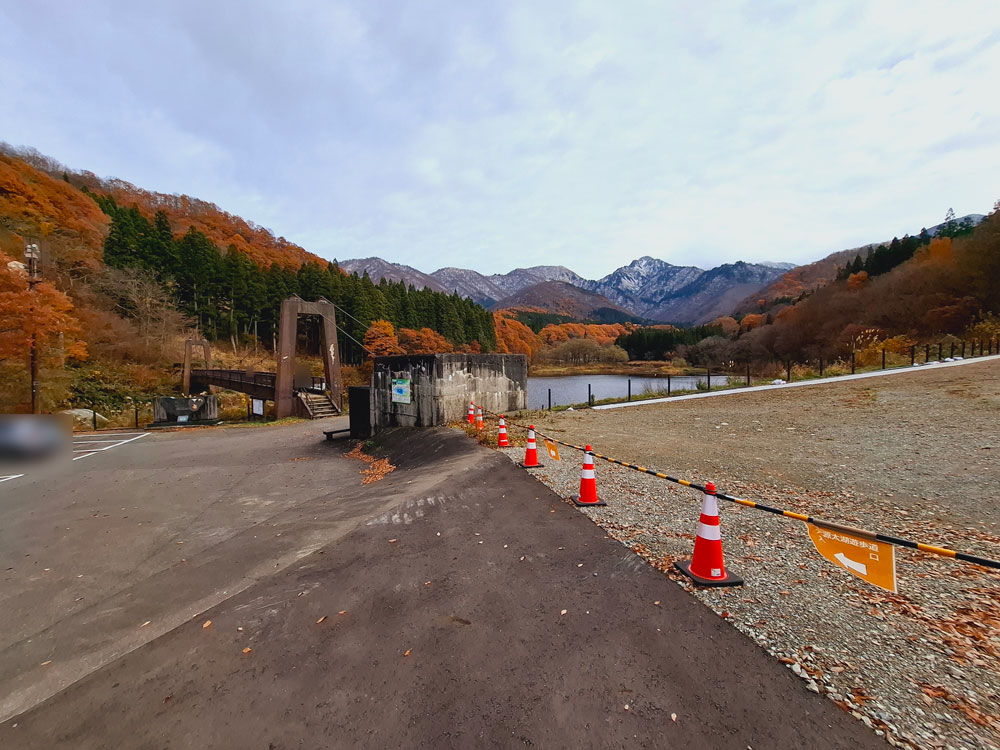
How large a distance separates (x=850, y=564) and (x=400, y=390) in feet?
39.6

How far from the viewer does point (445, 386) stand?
40.4 ft

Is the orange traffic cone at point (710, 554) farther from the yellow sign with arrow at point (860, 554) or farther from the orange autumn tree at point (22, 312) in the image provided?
the orange autumn tree at point (22, 312)

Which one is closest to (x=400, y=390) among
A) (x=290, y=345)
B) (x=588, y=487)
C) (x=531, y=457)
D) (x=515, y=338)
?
(x=531, y=457)

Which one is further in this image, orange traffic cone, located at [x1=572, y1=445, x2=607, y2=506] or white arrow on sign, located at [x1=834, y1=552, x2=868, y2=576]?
orange traffic cone, located at [x1=572, y1=445, x2=607, y2=506]

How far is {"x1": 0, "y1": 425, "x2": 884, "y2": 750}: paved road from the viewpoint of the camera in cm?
220

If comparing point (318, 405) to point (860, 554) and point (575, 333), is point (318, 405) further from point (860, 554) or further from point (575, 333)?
point (575, 333)

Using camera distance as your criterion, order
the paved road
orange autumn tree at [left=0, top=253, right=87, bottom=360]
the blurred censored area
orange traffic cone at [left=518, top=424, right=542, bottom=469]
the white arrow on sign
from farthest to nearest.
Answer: orange autumn tree at [left=0, top=253, right=87, bottom=360]
the blurred censored area
orange traffic cone at [left=518, top=424, right=542, bottom=469]
the white arrow on sign
the paved road

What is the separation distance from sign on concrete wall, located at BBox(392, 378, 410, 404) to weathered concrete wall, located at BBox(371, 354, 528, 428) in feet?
0.50

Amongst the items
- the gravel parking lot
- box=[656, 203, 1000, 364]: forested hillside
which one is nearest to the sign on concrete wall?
the gravel parking lot

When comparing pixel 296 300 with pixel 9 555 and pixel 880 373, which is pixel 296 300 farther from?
pixel 880 373

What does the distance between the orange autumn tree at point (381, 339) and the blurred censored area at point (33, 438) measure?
117ft

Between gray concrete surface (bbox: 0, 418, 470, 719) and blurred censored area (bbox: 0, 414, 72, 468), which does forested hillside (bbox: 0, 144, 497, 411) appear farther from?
gray concrete surface (bbox: 0, 418, 470, 719)

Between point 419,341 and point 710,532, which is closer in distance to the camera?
point 710,532

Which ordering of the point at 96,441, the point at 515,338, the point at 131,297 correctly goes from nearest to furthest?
the point at 96,441 → the point at 131,297 → the point at 515,338
